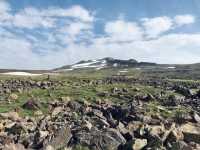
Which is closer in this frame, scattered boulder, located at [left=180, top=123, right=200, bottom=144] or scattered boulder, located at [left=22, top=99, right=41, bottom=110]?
scattered boulder, located at [left=180, top=123, right=200, bottom=144]

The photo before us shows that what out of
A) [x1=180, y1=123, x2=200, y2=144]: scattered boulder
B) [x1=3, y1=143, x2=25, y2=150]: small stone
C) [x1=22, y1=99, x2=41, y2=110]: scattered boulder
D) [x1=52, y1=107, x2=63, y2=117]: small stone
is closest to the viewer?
[x1=3, y1=143, x2=25, y2=150]: small stone

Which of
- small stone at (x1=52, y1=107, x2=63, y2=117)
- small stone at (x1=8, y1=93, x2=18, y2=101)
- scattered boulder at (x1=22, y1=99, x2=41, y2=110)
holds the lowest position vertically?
small stone at (x1=52, y1=107, x2=63, y2=117)

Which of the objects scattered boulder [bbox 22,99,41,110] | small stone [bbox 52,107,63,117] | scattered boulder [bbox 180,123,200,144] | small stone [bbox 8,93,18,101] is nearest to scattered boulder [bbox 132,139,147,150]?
scattered boulder [bbox 180,123,200,144]

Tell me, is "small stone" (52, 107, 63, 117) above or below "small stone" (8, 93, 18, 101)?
below

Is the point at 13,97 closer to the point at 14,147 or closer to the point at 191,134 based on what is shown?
the point at 14,147

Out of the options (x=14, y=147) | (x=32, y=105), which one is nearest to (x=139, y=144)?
(x=14, y=147)

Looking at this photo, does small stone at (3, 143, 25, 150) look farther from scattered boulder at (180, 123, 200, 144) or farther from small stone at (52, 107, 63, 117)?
small stone at (52, 107, 63, 117)

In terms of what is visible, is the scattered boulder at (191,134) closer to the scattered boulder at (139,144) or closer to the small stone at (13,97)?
the scattered boulder at (139,144)

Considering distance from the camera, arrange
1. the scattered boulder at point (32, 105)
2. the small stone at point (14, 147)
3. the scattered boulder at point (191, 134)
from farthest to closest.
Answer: the scattered boulder at point (32, 105) < the scattered boulder at point (191, 134) < the small stone at point (14, 147)

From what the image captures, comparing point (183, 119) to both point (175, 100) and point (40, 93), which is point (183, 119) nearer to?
point (175, 100)

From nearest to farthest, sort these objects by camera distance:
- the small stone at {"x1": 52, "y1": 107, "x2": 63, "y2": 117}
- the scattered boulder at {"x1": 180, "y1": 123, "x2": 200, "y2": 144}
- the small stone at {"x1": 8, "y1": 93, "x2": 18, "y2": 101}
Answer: the scattered boulder at {"x1": 180, "y1": 123, "x2": 200, "y2": 144} < the small stone at {"x1": 52, "y1": 107, "x2": 63, "y2": 117} < the small stone at {"x1": 8, "y1": 93, "x2": 18, "y2": 101}

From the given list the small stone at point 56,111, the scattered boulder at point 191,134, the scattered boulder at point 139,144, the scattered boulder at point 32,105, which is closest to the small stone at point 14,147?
the scattered boulder at point 139,144

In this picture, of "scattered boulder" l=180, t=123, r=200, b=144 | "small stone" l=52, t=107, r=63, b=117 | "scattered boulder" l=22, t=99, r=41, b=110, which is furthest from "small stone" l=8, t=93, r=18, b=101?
"scattered boulder" l=180, t=123, r=200, b=144

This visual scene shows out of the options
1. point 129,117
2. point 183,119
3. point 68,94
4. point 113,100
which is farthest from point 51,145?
point 68,94
